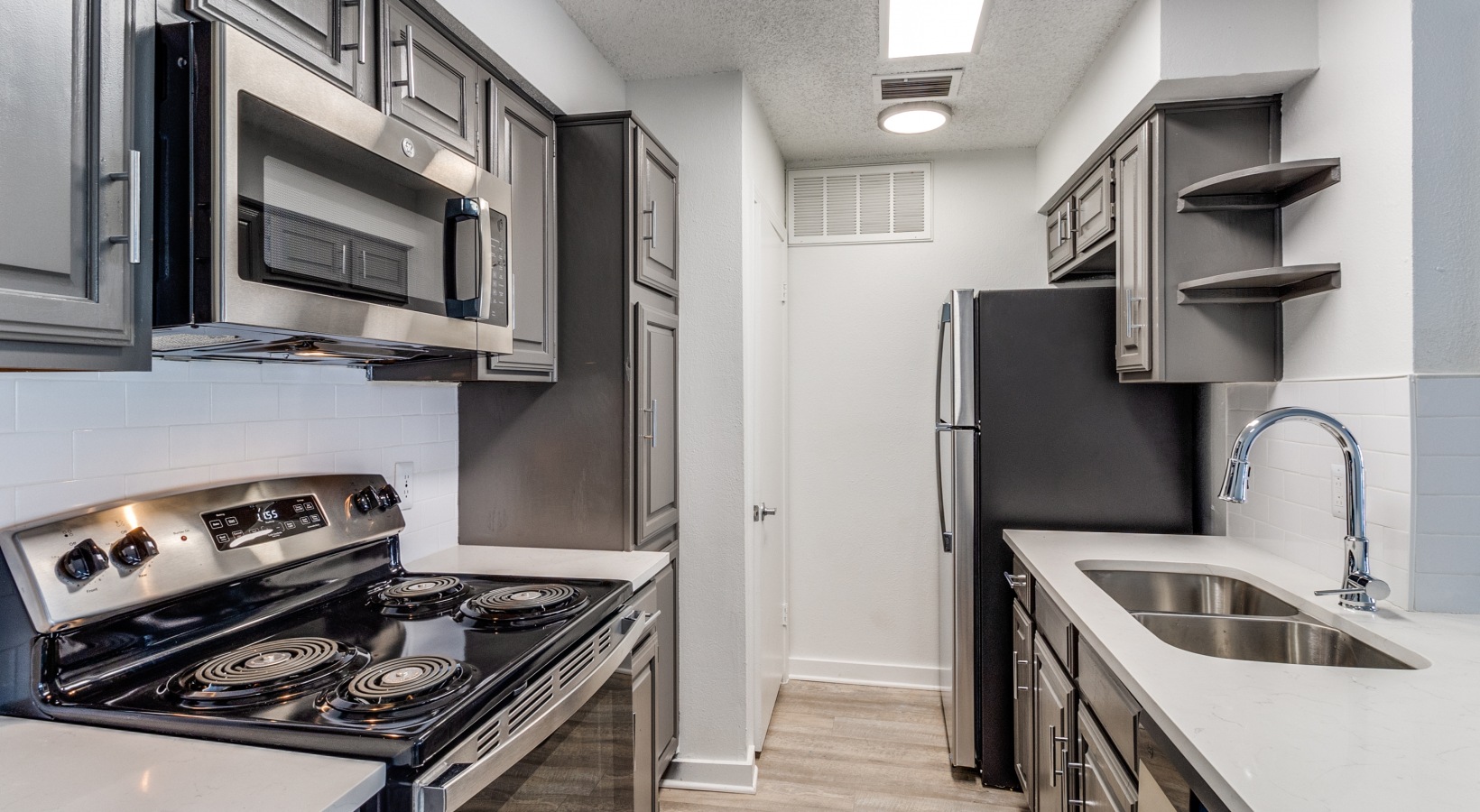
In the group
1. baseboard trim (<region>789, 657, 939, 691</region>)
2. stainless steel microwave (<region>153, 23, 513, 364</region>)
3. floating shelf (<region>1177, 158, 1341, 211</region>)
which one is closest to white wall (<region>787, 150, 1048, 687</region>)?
baseboard trim (<region>789, 657, 939, 691</region>)

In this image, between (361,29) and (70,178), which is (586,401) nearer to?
(361,29)

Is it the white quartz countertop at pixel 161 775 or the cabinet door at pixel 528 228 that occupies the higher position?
the cabinet door at pixel 528 228

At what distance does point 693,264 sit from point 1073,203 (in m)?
1.51

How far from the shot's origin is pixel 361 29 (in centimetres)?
140

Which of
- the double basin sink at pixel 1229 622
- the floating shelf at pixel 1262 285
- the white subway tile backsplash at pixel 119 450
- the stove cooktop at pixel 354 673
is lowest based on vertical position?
the double basin sink at pixel 1229 622

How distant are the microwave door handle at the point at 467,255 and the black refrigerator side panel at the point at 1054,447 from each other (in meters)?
1.68

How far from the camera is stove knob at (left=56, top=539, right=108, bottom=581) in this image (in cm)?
115

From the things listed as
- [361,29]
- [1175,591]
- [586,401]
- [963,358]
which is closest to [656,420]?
[586,401]

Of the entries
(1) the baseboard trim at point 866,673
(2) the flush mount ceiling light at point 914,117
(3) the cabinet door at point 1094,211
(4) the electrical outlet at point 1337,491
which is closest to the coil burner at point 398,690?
(4) the electrical outlet at point 1337,491

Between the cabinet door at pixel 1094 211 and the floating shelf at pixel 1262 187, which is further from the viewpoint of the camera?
the cabinet door at pixel 1094 211

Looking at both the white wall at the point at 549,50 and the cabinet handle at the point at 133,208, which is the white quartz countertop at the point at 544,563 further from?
the white wall at the point at 549,50

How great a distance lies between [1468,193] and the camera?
5.25ft

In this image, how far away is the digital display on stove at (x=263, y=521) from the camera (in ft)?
4.66

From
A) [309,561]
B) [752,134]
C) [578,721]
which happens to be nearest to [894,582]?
[752,134]
